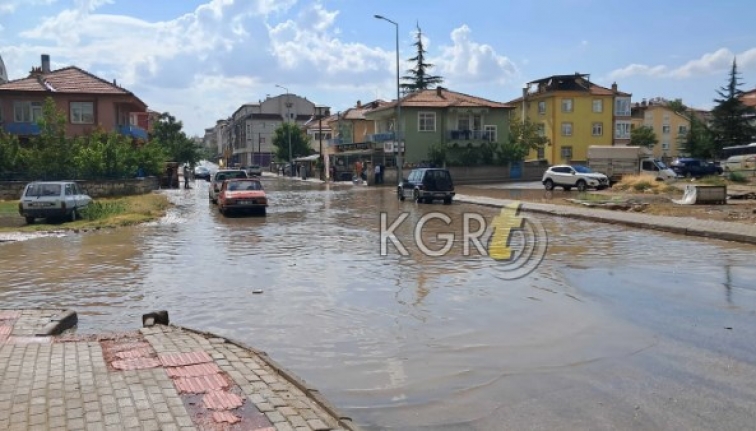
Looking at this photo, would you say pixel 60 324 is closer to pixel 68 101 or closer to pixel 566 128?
pixel 68 101

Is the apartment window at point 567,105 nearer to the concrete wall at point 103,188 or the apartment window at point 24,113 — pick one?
the concrete wall at point 103,188

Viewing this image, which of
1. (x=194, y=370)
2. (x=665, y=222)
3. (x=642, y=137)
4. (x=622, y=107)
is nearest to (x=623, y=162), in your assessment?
(x=665, y=222)

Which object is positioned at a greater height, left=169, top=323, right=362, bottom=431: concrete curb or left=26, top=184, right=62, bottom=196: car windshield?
left=26, top=184, right=62, bottom=196: car windshield

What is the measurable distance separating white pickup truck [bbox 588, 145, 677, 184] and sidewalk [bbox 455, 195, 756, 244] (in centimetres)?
2242

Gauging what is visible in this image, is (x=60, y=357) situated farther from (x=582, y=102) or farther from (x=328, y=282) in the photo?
(x=582, y=102)

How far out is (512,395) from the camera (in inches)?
237

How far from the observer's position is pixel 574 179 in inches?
1711

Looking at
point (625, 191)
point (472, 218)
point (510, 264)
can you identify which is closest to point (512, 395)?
point (510, 264)

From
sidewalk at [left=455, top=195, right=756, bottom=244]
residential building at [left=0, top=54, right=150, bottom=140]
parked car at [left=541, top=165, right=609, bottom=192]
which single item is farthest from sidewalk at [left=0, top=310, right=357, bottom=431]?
residential building at [left=0, top=54, right=150, bottom=140]

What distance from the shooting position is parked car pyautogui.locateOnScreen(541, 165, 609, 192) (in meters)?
43.0

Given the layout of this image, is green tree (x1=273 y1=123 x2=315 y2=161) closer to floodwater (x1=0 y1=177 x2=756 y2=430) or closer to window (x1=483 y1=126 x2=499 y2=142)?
window (x1=483 y1=126 x2=499 y2=142)

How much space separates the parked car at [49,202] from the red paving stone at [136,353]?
735 inches

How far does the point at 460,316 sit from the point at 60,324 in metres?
5.26

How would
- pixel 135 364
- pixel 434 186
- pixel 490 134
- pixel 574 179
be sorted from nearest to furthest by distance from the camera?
1. pixel 135 364
2. pixel 434 186
3. pixel 574 179
4. pixel 490 134
